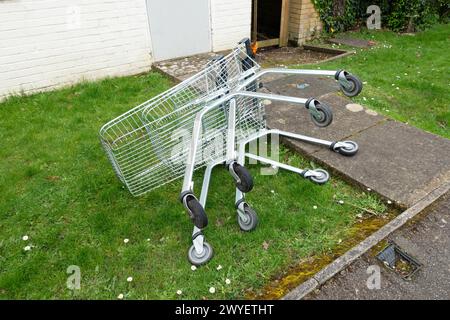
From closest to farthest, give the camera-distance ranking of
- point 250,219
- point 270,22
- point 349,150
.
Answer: point 250,219
point 349,150
point 270,22

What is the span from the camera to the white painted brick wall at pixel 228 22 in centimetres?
691

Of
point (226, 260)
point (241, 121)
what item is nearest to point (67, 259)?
point (226, 260)

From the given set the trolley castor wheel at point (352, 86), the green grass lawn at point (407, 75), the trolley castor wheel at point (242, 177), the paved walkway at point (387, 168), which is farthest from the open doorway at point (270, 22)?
the trolley castor wheel at point (242, 177)

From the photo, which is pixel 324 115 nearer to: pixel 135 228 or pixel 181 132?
pixel 181 132

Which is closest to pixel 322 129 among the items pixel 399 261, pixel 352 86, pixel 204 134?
pixel 352 86

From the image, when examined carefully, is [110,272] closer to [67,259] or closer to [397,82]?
[67,259]

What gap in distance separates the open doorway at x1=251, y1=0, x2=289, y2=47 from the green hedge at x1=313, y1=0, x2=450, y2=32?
2.68 feet

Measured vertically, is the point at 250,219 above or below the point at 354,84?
below

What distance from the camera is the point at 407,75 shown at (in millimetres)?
6109

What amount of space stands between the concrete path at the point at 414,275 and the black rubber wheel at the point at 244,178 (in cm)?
89

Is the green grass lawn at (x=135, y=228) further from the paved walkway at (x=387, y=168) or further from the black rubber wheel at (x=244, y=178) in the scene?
the black rubber wheel at (x=244, y=178)

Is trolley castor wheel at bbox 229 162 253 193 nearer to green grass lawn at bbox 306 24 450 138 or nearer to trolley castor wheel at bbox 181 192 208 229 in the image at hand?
trolley castor wheel at bbox 181 192 208 229

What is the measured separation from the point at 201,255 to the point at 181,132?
43.4 inches
